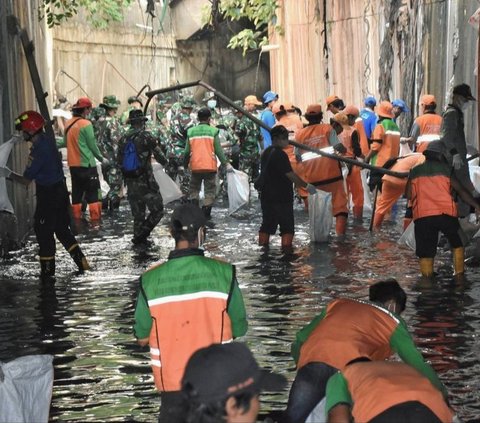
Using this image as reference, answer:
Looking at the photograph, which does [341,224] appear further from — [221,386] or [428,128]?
[221,386]

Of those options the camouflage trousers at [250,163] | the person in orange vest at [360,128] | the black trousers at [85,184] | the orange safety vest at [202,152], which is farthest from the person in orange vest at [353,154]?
the camouflage trousers at [250,163]

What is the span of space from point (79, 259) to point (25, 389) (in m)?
7.73

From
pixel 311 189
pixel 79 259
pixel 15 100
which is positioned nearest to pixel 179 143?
pixel 15 100

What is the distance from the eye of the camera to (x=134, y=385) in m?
8.50

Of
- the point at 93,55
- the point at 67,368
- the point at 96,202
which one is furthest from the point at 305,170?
the point at 93,55

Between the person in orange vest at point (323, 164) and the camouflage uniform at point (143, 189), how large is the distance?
1.90 meters

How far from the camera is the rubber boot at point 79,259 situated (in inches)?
531

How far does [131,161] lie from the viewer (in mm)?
16234

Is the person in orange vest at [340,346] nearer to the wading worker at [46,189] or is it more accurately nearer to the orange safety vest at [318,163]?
the wading worker at [46,189]

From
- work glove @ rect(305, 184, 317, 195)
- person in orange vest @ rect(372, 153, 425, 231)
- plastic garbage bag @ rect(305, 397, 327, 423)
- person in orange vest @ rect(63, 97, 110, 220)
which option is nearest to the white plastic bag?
A: work glove @ rect(305, 184, 317, 195)

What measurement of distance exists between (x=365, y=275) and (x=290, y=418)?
22.8ft

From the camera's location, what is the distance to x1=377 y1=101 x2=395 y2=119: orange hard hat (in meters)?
18.7

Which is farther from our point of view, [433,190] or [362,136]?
[362,136]

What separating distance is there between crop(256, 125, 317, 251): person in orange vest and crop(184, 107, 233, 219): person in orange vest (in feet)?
12.0
